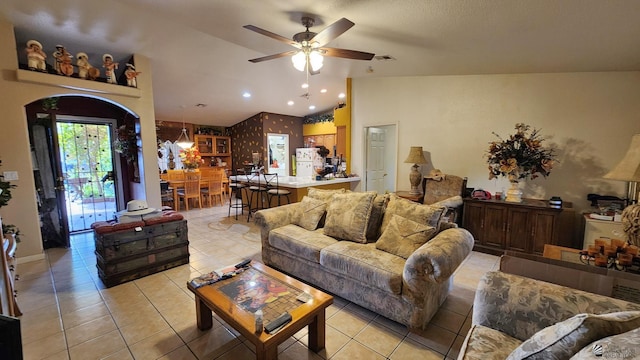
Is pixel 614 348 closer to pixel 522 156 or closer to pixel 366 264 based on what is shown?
pixel 366 264

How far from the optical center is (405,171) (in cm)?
499

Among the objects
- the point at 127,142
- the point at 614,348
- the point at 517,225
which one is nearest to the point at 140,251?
the point at 127,142

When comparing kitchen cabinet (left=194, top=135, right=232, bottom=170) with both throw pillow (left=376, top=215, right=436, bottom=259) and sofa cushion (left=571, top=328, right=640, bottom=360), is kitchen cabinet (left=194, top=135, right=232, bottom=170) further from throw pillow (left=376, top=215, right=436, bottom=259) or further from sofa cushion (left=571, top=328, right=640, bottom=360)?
sofa cushion (left=571, top=328, right=640, bottom=360)

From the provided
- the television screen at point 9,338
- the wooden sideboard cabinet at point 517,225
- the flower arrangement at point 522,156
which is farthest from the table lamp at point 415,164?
the television screen at point 9,338

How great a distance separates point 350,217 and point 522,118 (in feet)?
9.82

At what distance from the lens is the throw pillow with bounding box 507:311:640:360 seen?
36.4 inches

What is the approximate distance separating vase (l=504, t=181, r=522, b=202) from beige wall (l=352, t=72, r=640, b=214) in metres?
0.38

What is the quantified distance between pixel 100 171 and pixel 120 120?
1021 mm

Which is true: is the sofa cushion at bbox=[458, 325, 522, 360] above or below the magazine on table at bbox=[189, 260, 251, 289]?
above

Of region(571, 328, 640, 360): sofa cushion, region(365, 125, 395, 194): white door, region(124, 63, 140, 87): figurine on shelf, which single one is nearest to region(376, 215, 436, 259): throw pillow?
region(571, 328, 640, 360): sofa cushion

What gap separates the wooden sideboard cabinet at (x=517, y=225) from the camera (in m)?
3.26

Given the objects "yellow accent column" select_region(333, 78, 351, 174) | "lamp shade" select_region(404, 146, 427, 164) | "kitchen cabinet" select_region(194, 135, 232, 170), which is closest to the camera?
"lamp shade" select_region(404, 146, 427, 164)

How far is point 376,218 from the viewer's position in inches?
111

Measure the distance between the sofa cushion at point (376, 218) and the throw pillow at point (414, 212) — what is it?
48 millimetres
